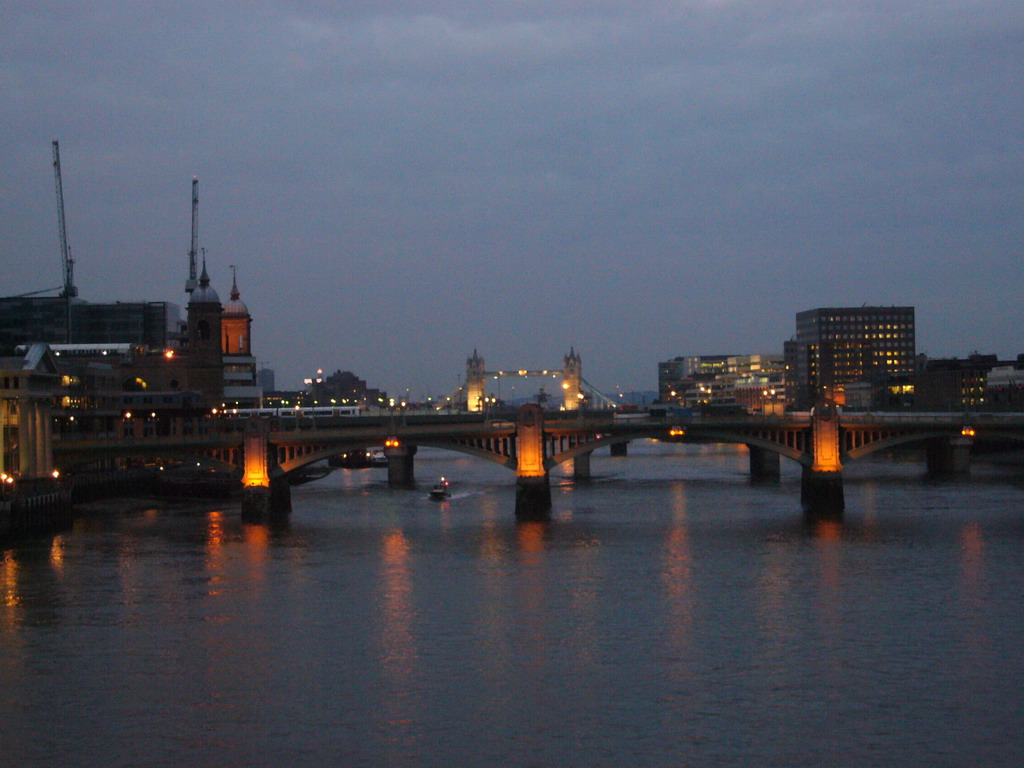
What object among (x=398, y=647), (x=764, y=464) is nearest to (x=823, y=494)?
(x=764, y=464)

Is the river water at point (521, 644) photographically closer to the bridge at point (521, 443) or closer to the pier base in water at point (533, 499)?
the pier base in water at point (533, 499)

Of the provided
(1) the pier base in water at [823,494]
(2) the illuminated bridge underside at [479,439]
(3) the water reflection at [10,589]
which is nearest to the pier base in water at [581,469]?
(2) the illuminated bridge underside at [479,439]

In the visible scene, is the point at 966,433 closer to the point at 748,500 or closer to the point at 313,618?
the point at 748,500

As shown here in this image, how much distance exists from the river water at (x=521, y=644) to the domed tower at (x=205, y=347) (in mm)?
77770

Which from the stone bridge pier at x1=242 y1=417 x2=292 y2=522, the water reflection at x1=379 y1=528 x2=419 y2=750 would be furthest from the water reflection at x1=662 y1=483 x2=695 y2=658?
the stone bridge pier at x1=242 y1=417 x2=292 y2=522

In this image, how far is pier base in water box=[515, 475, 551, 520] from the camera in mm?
84062

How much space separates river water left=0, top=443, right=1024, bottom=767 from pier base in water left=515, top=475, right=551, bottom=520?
17.1 feet

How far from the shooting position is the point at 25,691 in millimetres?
38750

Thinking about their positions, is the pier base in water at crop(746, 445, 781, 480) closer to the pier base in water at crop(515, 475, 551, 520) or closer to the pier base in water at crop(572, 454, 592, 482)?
the pier base in water at crop(572, 454, 592, 482)

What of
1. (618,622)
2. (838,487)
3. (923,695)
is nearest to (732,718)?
(923,695)

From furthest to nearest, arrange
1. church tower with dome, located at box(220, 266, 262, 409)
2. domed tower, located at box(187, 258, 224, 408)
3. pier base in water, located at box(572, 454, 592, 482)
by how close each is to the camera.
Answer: church tower with dome, located at box(220, 266, 262, 409)
domed tower, located at box(187, 258, 224, 408)
pier base in water, located at box(572, 454, 592, 482)

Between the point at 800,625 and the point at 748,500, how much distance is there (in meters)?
47.1

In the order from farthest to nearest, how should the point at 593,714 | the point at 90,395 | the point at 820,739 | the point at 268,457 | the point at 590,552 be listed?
the point at 90,395 < the point at 268,457 < the point at 590,552 < the point at 593,714 < the point at 820,739

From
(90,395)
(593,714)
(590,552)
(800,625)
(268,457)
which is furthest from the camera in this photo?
(90,395)
